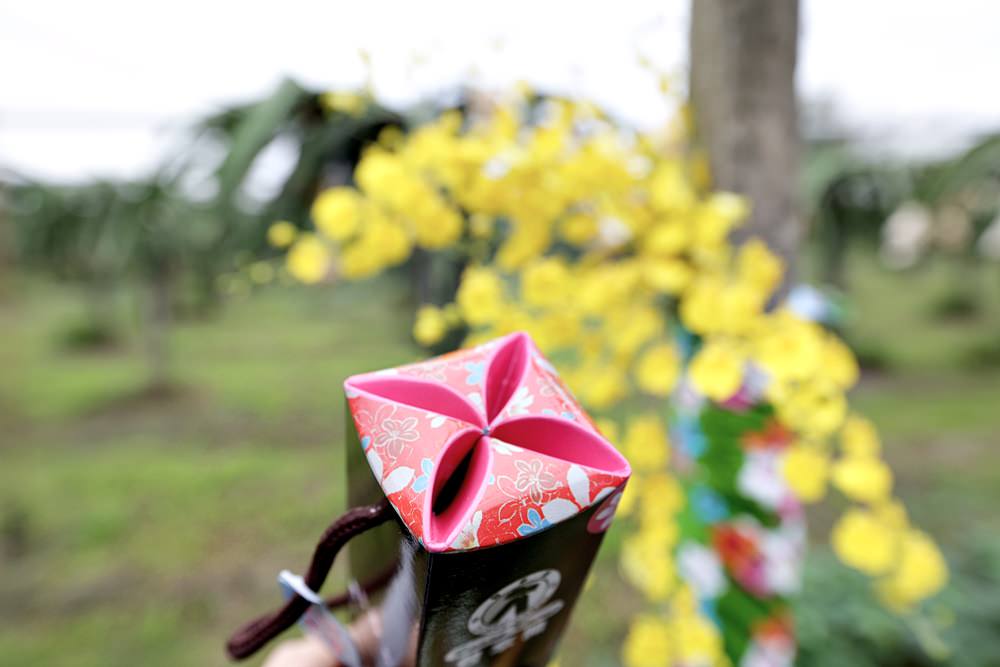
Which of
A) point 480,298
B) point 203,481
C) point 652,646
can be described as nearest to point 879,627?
point 652,646

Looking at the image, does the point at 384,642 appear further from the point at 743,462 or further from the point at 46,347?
the point at 46,347

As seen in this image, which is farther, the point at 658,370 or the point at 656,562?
the point at 656,562

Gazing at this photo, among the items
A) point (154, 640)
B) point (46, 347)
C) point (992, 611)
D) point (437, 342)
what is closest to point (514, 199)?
point (437, 342)

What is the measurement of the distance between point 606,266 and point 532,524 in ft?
1.42

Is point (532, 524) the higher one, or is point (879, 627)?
point (532, 524)

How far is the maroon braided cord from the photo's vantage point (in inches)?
12.8

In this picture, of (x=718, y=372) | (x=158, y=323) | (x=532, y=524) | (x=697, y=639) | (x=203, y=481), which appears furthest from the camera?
(x=158, y=323)

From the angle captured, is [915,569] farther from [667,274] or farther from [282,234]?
[282,234]

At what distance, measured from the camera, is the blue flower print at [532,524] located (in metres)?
0.29

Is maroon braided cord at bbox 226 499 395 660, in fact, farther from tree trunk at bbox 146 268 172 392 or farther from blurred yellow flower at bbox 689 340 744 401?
tree trunk at bbox 146 268 172 392

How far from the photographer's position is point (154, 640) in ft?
6.14

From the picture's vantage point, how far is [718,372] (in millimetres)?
528

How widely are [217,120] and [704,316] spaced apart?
558 mm

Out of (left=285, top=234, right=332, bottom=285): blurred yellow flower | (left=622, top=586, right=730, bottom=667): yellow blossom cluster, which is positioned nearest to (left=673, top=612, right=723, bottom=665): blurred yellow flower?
(left=622, top=586, right=730, bottom=667): yellow blossom cluster
